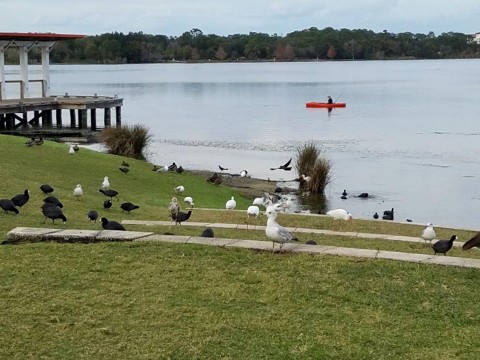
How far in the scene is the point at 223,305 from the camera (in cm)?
723

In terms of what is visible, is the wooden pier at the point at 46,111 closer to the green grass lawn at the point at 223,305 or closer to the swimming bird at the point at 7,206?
the swimming bird at the point at 7,206

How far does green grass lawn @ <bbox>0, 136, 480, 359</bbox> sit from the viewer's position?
622 cm

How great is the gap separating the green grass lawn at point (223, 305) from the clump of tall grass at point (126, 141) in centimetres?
2445

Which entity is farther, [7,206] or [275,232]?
[7,206]

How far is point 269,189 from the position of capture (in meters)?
28.9

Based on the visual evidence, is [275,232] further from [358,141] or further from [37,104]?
[37,104]

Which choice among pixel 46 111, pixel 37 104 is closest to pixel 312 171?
pixel 37 104

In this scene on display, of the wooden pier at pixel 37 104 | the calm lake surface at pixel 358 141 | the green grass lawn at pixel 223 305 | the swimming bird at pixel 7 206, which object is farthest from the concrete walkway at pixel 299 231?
the wooden pier at pixel 37 104

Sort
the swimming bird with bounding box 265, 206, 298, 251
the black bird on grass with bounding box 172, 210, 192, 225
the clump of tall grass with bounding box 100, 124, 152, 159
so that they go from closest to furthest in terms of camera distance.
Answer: the swimming bird with bounding box 265, 206, 298, 251 → the black bird on grass with bounding box 172, 210, 192, 225 → the clump of tall grass with bounding box 100, 124, 152, 159

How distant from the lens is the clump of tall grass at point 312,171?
28844mm

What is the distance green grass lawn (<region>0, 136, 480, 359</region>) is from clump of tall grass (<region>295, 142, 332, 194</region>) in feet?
63.9

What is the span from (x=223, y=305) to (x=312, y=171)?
22.0m

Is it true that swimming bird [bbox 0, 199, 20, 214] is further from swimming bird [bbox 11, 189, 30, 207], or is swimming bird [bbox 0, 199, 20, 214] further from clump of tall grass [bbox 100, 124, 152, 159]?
clump of tall grass [bbox 100, 124, 152, 159]

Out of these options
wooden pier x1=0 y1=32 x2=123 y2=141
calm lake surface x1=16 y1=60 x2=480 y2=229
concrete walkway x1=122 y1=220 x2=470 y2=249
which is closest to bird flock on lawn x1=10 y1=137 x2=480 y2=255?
concrete walkway x1=122 y1=220 x2=470 y2=249
